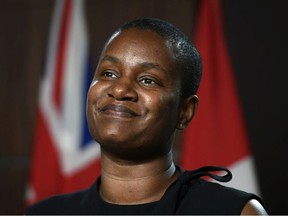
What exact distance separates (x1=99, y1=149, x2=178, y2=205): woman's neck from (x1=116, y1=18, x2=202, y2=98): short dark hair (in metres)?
0.13

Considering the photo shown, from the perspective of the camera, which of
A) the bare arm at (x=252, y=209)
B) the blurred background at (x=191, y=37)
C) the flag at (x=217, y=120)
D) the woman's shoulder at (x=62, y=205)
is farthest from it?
the blurred background at (x=191, y=37)

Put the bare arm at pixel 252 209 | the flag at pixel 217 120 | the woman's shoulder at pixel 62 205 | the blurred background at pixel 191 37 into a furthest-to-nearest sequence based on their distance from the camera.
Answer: the blurred background at pixel 191 37
the flag at pixel 217 120
the woman's shoulder at pixel 62 205
the bare arm at pixel 252 209

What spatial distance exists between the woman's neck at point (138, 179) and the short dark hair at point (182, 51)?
0.13 meters

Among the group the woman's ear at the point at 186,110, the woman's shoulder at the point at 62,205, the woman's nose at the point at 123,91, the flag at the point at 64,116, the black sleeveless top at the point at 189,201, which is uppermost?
the woman's nose at the point at 123,91

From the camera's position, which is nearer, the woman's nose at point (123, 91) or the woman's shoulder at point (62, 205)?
the woman's nose at point (123, 91)

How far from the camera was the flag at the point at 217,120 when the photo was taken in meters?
1.99

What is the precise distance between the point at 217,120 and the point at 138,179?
38.4 inches

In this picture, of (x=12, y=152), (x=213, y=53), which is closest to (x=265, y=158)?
(x=213, y=53)

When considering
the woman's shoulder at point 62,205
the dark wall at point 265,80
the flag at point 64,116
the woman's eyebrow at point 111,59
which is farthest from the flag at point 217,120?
the woman's eyebrow at point 111,59

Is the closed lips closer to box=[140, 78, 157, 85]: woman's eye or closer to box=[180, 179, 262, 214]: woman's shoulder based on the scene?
box=[140, 78, 157, 85]: woman's eye

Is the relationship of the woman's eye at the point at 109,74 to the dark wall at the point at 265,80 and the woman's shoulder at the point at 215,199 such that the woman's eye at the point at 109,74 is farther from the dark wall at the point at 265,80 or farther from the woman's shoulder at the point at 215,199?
the dark wall at the point at 265,80

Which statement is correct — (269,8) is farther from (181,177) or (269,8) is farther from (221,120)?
(181,177)

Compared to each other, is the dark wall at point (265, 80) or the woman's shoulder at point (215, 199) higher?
the woman's shoulder at point (215, 199)

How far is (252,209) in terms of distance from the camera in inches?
40.6
